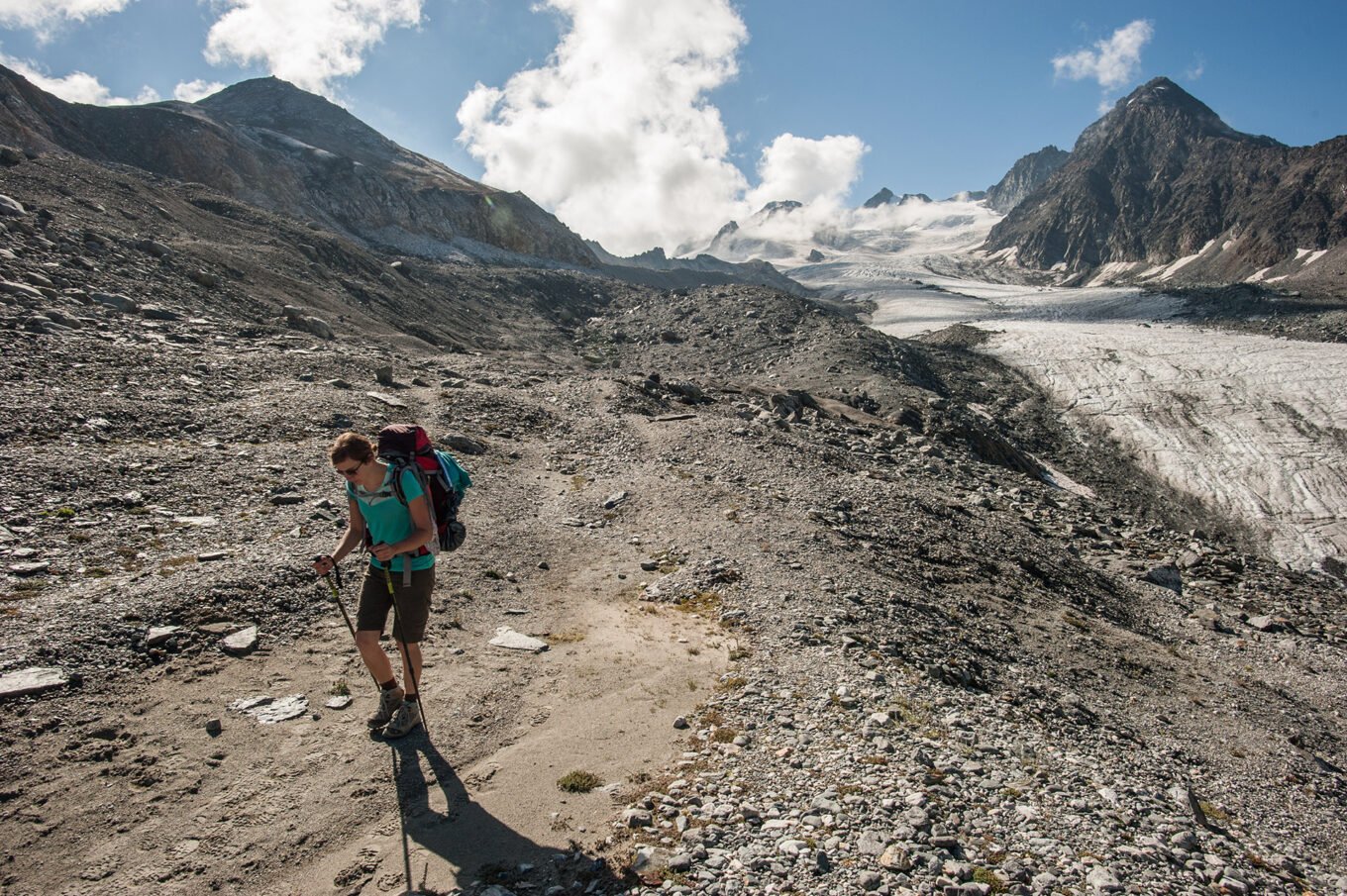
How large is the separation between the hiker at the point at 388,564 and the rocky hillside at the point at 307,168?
5444cm

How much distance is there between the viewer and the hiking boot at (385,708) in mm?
6262

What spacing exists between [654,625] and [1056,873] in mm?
5276

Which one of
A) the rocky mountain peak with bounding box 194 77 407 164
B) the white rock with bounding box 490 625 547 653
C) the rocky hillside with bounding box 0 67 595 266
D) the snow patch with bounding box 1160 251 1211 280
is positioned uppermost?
the rocky mountain peak with bounding box 194 77 407 164

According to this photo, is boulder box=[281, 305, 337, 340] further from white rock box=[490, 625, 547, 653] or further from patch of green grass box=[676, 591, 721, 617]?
patch of green grass box=[676, 591, 721, 617]

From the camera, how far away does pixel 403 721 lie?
244 inches

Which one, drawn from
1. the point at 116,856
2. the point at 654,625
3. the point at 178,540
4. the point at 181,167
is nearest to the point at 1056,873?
the point at 654,625

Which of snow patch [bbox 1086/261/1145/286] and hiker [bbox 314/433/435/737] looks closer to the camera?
hiker [bbox 314/433/435/737]

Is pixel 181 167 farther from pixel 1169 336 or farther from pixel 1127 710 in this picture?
pixel 1169 336

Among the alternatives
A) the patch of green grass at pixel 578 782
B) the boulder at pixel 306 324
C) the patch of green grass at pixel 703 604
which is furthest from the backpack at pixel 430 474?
the boulder at pixel 306 324

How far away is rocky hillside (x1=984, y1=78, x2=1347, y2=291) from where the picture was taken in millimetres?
113000

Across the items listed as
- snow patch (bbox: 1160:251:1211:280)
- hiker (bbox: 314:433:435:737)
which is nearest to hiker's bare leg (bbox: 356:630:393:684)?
hiker (bbox: 314:433:435:737)

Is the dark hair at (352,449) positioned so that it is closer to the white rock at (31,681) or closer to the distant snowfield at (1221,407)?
the white rock at (31,681)

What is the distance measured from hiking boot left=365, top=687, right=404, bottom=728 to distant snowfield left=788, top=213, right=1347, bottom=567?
35.8 metres

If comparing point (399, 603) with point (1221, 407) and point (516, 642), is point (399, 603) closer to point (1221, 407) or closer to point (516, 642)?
point (516, 642)
